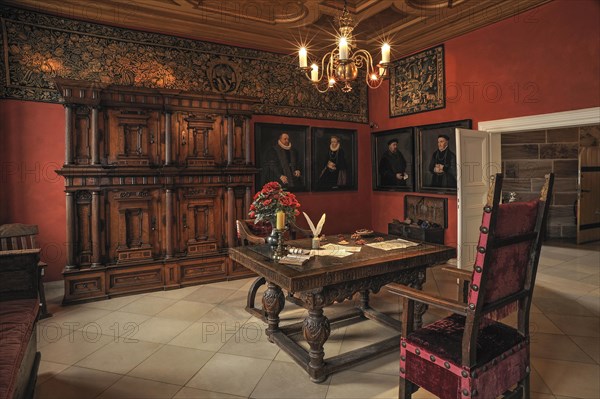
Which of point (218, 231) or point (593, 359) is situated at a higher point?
point (218, 231)

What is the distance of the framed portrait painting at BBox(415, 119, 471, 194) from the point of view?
17.6 feet

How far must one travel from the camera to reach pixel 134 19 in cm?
467

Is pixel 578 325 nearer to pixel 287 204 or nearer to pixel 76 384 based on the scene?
pixel 287 204

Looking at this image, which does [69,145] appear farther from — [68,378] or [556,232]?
[556,232]

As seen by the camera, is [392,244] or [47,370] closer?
[47,370]

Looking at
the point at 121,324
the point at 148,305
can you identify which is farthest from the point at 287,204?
the point at 148,305

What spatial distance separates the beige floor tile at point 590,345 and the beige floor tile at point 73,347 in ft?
13.3

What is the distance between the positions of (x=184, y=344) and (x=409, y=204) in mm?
4498

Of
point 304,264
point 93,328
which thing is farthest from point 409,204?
point 93,328

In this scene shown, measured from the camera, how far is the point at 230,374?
8.27ft

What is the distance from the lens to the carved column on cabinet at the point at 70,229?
3975 mm

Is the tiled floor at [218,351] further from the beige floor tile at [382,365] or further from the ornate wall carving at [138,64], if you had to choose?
the ornate wall carving at [138,64]

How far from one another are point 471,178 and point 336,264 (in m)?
3.09

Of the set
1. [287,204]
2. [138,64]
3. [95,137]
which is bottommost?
[287,204]
